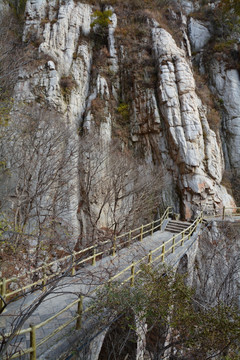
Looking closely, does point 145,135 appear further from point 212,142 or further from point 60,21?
point 60,21

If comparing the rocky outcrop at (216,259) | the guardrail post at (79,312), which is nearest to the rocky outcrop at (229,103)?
the rocky outcrop at (216,259)

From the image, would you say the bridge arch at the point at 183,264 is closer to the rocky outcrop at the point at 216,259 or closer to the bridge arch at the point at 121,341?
the rocky outcrop at the point at 216,259

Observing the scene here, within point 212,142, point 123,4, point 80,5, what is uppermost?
point 123,4

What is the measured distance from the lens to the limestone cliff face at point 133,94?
20.0 meters

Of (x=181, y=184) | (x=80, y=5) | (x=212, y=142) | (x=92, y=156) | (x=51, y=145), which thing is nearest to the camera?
(x=51, y=145)

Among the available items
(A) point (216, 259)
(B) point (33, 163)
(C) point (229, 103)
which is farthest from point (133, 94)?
(A) point (216, 259)

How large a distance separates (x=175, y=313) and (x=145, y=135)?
19.1m

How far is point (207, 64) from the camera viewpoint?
94.6 feet

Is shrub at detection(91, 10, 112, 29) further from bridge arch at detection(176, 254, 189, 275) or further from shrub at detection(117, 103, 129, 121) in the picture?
bridge arch at detection(176, 254, 189, 275)

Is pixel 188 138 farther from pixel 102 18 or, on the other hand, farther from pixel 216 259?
pixel 102 18

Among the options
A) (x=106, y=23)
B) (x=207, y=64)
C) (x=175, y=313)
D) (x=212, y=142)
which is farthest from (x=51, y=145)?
(x=207, y=64)

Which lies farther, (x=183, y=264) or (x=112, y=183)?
(x=112, y=183)

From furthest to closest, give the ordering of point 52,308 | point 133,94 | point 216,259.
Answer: point 133,94 → point 216,259 → point 52,308

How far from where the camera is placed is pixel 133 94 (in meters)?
23.9
